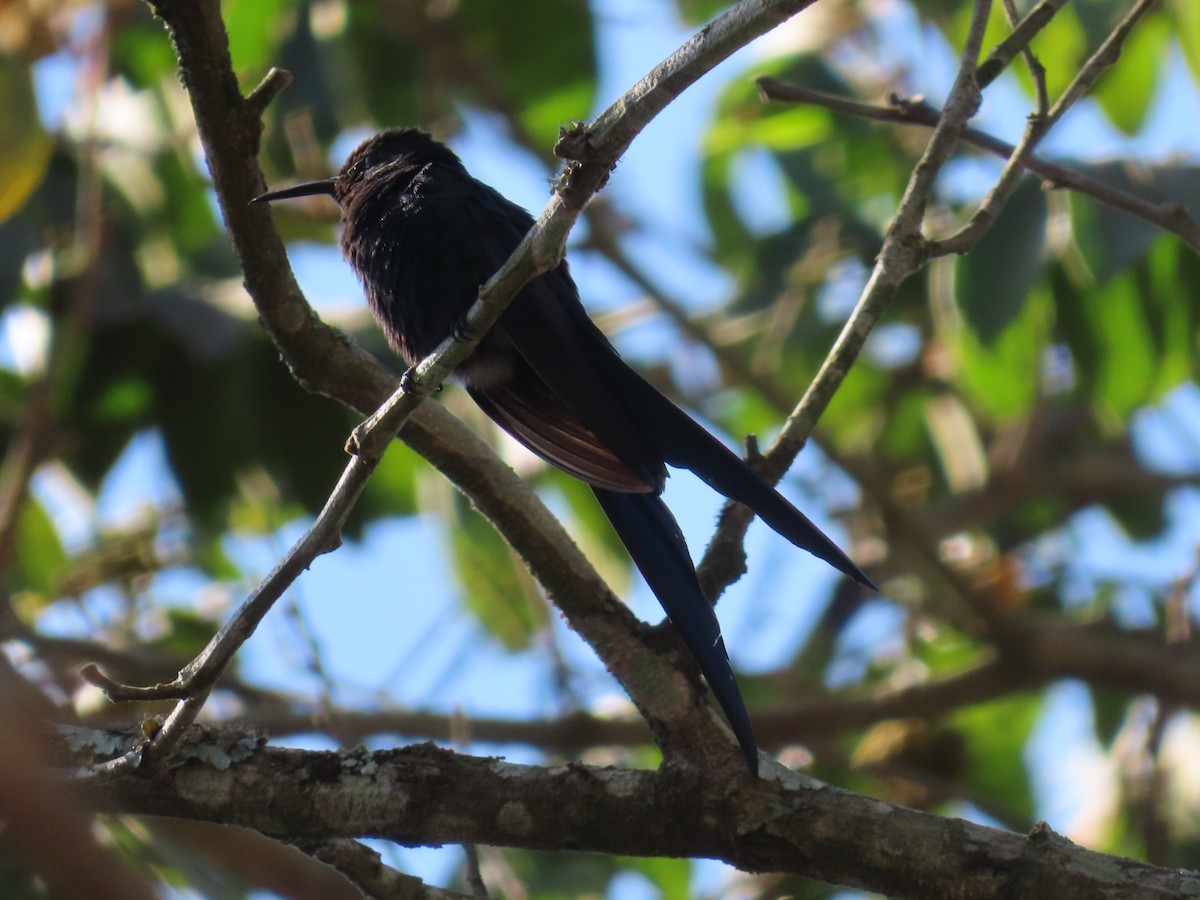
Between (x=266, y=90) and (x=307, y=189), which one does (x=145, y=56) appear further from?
(x=266, y=90)

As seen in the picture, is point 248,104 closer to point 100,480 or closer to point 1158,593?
point 100,480

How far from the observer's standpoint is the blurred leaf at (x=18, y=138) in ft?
11.7

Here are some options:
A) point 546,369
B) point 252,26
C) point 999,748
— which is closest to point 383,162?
point 546,369

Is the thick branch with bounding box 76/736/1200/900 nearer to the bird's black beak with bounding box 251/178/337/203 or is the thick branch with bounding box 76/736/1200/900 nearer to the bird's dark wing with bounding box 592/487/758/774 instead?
the bird's dark wing with bounding box 592/487/758/774

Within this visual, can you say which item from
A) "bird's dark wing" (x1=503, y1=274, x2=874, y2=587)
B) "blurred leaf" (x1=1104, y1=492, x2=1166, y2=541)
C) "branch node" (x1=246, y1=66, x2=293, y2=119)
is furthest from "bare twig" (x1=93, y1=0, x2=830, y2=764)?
"blurred leaf" (x1=1104, y1=492, x2=1166, y2=541)

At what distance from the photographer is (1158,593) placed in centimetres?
605

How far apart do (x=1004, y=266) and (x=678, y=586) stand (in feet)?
5.69

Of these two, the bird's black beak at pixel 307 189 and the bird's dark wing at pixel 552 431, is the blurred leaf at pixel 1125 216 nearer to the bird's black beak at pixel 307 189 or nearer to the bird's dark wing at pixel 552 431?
the bird's dark wing at pixel 552 431

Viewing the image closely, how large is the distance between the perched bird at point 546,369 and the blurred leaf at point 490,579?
175 cm

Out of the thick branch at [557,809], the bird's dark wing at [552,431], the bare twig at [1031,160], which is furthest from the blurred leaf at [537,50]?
the thick branch at [557,809]

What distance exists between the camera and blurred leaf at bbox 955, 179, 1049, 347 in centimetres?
385

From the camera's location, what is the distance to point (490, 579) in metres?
5.93

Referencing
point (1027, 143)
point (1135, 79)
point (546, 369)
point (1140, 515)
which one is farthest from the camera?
point (1140, 515)

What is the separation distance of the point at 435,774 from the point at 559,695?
8.17 ft
